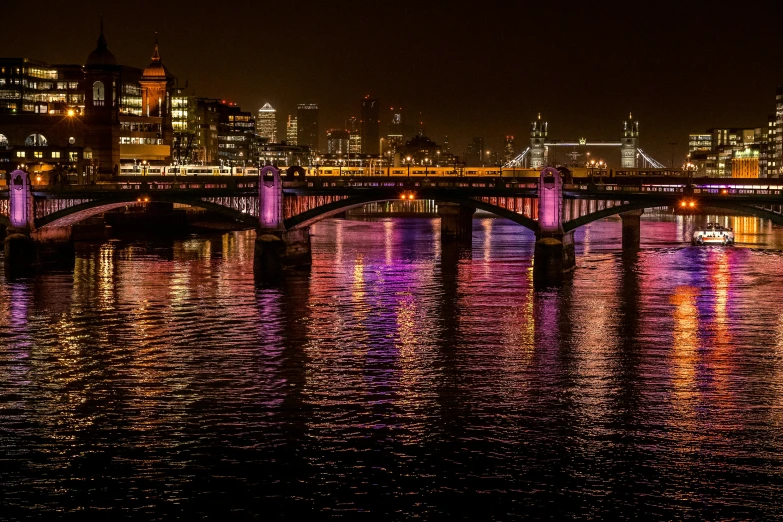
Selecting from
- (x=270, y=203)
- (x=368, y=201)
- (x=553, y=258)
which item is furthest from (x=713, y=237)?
(x=270, y=203)

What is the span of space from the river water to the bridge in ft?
34.5

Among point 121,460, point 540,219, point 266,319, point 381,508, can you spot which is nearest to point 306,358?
point 266,319

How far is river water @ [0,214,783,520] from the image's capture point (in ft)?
104

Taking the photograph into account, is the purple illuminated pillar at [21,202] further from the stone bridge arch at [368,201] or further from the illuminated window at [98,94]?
the illuminated window at [98,94]

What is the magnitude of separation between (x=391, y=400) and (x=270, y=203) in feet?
169


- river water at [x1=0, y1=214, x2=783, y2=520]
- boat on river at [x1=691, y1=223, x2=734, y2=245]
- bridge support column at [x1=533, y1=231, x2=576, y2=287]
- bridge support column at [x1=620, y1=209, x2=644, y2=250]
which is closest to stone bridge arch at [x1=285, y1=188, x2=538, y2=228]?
bridge support column at [x1=533, y1=231, x2=576, y2=287]

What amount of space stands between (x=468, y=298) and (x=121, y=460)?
3686 centimetres

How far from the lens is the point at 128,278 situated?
80.5 m

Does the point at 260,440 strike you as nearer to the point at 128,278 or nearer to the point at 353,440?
the point at 353,440

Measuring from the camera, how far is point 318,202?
9506 cm

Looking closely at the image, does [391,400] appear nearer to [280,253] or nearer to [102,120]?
[280,253]

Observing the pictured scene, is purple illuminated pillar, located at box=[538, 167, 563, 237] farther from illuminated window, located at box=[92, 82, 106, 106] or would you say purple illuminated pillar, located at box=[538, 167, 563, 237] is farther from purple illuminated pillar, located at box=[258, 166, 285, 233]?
illuminated window, located at box=[92, 82, 106, 106]

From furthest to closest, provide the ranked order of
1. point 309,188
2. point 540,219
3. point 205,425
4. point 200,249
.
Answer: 1. point 200,249
2. point 309,188
3. point 540,219
4. point 205,425

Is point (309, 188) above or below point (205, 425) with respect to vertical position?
above
